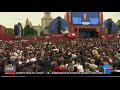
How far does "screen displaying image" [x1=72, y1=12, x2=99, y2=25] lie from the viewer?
386 inches

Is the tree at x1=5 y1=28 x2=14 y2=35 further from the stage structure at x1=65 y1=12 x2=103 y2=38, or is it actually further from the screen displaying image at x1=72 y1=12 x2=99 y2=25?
the screen displaying image at x1=72 y1=12 x2=99 y2=25

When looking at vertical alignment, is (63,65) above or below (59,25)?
below

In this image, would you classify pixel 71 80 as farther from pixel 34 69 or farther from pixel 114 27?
pixel 114 27

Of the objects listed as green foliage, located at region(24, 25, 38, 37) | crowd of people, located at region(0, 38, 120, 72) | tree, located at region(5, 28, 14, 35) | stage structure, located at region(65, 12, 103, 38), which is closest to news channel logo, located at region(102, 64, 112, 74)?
crowd of people, located at region(0, 38, 120, 72)

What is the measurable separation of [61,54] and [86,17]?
3.87 feet

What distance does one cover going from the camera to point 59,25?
10.0m

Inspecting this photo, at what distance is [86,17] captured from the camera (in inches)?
388

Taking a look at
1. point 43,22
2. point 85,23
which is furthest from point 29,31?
point 85,23

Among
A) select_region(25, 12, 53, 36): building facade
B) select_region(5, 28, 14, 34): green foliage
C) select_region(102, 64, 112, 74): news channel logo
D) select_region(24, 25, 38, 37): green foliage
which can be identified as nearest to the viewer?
select_region(102, 64, 112, 74): news channel logo

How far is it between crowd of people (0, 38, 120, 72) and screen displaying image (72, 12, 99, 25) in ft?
1.57

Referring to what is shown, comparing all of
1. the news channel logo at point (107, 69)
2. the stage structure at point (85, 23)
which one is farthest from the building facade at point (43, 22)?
the news channel logo at point (107, 69)

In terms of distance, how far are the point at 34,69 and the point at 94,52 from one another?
5.45 feet
